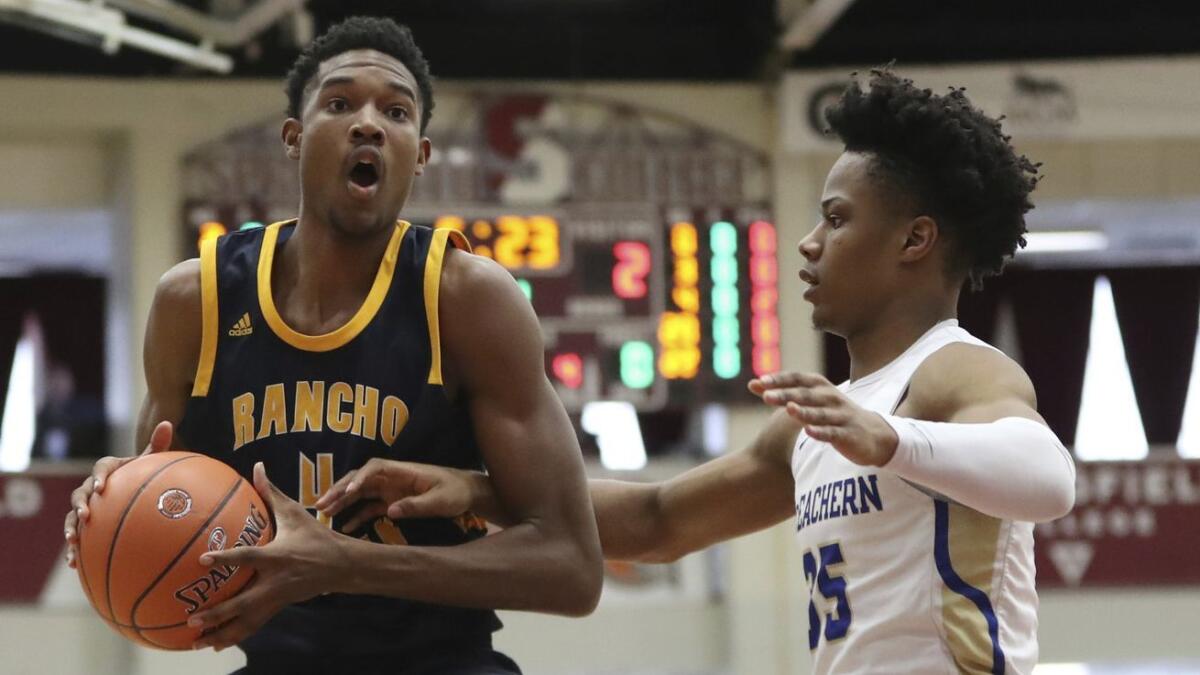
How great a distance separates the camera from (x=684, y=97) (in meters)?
9.48

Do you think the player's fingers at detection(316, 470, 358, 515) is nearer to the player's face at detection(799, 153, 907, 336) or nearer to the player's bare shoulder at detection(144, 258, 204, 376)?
the player's bare shoulder at detection(144, 258, 204, 376)

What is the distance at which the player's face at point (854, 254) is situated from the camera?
10.3 ft

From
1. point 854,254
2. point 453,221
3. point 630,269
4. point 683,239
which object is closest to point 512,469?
point 854,254

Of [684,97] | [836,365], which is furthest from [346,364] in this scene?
[836,365]

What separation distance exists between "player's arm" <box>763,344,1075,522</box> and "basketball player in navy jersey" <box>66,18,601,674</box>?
0.51m

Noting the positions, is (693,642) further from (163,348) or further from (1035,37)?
(163,348)

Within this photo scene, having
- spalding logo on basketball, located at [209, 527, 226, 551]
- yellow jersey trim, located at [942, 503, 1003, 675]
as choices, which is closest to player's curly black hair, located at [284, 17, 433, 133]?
spalding logo on basketball, located at [209, 527, 226, 551]

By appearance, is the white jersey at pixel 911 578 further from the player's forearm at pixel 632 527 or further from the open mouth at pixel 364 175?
the open mouth at pixel 364 175

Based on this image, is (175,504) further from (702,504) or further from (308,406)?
(702,504)

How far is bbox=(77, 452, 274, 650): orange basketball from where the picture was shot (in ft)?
8.63

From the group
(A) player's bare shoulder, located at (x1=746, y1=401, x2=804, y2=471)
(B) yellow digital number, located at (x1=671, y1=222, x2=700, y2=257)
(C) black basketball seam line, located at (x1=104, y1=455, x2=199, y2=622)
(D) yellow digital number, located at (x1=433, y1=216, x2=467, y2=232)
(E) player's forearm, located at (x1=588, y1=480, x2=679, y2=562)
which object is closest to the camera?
(C) black basketball seam line, located at (x1=104, y1=455, x2=199, y2=622)

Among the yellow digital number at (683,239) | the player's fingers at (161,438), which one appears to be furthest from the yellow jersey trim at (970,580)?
the yellow digital number at (683,239)

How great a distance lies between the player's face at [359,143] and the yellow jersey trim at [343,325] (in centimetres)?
6

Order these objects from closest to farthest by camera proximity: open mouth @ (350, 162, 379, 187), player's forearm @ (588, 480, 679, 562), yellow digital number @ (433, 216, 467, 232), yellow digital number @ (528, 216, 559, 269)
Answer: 1. open mouth @ (350, 162, 379, 187)
2. player's forearm @ (588, 480, 679, 562)
3. yellow digital number @ (433, 216, 467, 232)
4. yellow digital number @ (528, 216, 559, 269)
